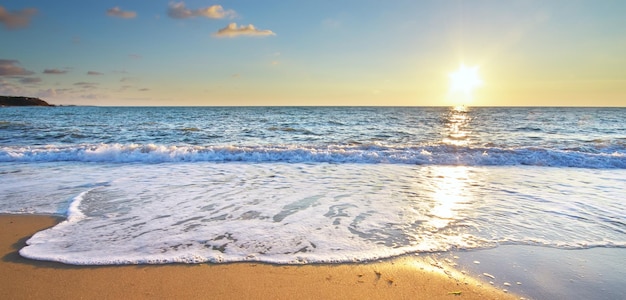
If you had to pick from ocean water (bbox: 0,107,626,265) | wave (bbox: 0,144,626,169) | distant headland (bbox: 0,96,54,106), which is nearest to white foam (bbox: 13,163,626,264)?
ocean water (bbox: 0,107,626,265)

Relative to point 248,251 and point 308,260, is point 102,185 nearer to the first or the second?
point 248,251

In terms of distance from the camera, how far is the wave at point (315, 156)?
1080 centimetres

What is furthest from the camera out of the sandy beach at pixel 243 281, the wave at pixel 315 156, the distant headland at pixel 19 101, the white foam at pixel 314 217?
the distant headland at pixel 19 101

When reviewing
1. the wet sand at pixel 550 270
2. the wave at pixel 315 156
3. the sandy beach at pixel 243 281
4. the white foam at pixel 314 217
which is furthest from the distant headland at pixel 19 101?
the wet sand at pixel 550 270

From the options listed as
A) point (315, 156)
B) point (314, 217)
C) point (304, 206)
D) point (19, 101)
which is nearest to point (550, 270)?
point (314, 217)

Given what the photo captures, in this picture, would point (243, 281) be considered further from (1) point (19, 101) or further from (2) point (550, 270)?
(1) point (19, 101)

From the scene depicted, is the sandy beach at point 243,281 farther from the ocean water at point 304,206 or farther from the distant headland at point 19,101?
the distant headland at point 19,101

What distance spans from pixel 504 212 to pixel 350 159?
249 inches

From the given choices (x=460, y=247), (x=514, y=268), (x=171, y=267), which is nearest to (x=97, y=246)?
(x=171, y=267)

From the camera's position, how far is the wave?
1080 centimetres

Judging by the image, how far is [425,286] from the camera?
298cm

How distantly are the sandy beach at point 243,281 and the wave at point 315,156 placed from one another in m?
7.70

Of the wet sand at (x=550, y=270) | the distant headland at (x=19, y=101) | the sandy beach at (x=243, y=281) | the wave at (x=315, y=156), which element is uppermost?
the distant headland at (x=19, y=101)

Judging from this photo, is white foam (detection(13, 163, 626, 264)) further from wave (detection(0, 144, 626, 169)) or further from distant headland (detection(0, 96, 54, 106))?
distant headland (detection(0, 96, 54, 106))
